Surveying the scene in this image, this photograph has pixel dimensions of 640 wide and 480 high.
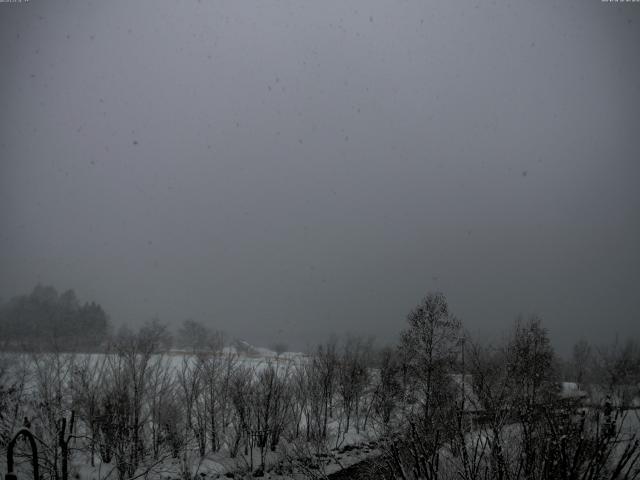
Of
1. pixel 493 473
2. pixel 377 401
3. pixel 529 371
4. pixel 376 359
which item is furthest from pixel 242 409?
pixel 376 359

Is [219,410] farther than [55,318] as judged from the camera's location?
No

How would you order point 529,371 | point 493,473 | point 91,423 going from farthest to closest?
point 529,371, point 91,423, point 493,473

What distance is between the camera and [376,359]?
5891 cm

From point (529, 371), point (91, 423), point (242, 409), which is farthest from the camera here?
point (529, 371)

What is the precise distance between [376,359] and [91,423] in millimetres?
45128

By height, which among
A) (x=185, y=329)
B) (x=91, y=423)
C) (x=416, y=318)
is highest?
(x=416, y=318)

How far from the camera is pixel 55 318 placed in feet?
222

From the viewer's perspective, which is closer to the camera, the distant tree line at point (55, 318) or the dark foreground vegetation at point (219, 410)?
the dark foreground vegetation at point (219, 410)

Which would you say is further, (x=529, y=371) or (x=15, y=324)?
(x=15, y=324)

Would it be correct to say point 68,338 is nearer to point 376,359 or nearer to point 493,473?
point 376,359

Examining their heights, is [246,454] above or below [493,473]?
below

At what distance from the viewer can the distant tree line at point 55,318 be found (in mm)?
62662

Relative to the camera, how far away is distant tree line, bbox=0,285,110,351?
6266cm

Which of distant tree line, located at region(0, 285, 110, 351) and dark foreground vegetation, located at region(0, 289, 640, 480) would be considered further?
distant tree line, located at region(0, 285, 110, 351)
